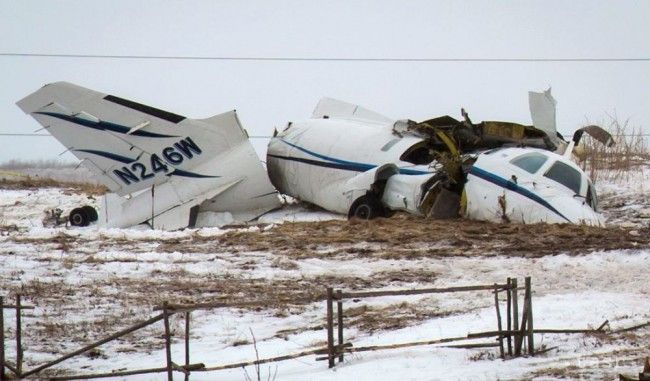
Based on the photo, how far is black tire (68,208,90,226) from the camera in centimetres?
A: 2675

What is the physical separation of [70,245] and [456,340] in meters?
10.3

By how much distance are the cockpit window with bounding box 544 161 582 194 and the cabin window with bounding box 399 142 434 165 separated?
120 inches

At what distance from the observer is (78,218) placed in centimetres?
2680

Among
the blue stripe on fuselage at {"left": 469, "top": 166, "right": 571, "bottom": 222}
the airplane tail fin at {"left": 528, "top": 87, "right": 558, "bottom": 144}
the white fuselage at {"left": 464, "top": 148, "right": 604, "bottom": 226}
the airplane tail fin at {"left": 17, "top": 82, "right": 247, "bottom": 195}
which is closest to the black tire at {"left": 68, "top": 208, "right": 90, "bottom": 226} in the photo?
the airplane tail fin at {"left": 17, "top": 82, "right": 247, "bottom": 195}

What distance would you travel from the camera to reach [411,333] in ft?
43.8

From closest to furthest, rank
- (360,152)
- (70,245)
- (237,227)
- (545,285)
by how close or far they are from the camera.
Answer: (545,285), (70,245), (237,227), (360,152)

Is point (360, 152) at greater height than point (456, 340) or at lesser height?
greater

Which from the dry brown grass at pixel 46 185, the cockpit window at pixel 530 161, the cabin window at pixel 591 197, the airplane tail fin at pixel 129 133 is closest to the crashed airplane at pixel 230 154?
the airplane tail fin at pixel 129 133

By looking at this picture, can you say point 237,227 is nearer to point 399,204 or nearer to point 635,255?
point 399,204

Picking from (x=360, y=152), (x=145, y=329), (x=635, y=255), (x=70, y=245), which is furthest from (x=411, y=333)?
(x=360, y=152)

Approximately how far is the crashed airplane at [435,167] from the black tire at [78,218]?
13.1 ft

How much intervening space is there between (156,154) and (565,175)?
842 centimetres

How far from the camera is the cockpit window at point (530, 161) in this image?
21875 millimetres

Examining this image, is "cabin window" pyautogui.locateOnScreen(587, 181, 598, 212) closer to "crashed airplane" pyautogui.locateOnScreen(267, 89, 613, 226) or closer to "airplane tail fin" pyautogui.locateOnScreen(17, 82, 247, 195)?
"crashed airplane" pyautogui.locateOnScreen(267, 89, 613, 226)
